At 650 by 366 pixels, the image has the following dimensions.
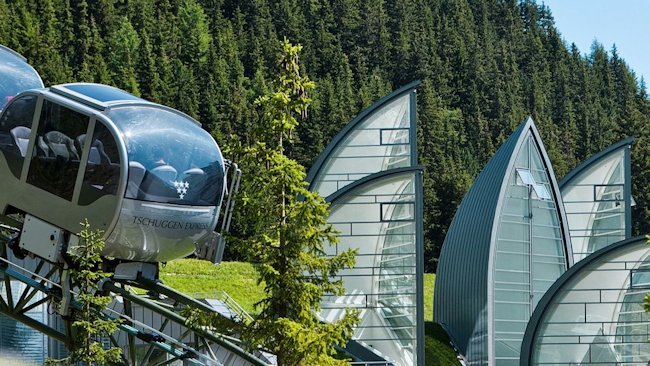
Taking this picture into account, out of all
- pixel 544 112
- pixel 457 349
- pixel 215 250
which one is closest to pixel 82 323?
pixel 215 250

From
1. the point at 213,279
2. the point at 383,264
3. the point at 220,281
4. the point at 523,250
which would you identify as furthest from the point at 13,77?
the point at 213,279

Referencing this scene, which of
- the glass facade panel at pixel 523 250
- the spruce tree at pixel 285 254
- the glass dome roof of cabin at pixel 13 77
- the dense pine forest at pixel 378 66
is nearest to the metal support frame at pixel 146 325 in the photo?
the spruce tree at pixel 285 254

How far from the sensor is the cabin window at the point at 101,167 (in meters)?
18.2

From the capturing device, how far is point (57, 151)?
1869 cm

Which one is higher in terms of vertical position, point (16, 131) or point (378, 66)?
point (378, 66)

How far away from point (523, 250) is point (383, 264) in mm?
4631

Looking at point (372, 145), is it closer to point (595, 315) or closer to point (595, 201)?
point (595, 201)

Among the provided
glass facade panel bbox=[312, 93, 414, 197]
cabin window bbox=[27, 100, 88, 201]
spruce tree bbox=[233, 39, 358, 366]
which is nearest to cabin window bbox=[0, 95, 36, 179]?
cabin window bbox=[27, 100, 88, 201]

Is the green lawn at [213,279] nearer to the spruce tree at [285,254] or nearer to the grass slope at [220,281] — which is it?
the grass slope at [220,281]

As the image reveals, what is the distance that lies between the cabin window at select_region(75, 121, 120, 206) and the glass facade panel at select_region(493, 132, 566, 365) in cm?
2077

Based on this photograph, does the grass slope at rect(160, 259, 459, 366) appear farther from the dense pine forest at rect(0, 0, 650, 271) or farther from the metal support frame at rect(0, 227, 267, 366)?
the metal support frame at rect(0, 227, 267, 366)

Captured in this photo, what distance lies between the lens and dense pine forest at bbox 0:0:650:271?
4090 inches

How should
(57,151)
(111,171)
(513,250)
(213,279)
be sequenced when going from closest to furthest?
(111,171), (57,151), (513,250), (213,279)

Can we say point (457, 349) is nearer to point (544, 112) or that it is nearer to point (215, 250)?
point (215, 250)
